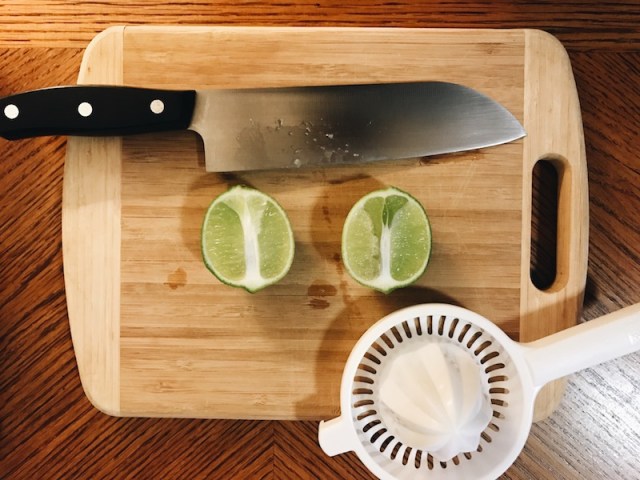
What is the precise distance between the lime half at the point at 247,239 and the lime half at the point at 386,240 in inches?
3.5

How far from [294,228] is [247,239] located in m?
0.08

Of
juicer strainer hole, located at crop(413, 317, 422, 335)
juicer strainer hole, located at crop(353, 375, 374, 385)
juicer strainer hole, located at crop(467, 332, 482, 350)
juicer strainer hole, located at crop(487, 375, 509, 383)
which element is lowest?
juicer strainer hole, located at crop(487, 375, 509, 383)

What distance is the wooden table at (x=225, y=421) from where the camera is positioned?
0.90m

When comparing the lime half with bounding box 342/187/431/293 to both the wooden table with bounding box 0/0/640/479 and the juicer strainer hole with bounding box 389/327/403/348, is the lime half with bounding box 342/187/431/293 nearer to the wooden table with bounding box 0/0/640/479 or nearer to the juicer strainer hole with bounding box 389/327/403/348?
the juicer strainer hole with bounding box 389/327/403/348

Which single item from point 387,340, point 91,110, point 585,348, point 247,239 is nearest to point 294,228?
point 247,239

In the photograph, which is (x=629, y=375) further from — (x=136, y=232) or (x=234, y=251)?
(x=136, y=232)

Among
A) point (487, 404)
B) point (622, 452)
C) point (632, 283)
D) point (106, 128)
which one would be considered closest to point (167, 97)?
point (106, 128)

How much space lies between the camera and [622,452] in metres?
0.95

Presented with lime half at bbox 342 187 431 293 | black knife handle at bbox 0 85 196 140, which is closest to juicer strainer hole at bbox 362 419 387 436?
lime half at bbox 342 187 431 293

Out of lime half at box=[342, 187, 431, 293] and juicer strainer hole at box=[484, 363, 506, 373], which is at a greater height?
lime half at box=[342, 187, 431, 293]

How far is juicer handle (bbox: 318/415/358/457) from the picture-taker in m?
0.78

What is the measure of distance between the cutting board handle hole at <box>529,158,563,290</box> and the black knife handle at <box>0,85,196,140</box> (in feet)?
1.76

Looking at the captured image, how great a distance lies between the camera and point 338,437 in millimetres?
781

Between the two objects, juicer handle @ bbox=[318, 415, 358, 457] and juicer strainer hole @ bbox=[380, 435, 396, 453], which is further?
juicer strainer hole @ bbox=[380, 435, 396, 453]
